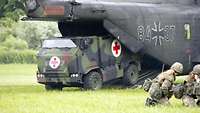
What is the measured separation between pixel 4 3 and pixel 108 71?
6208 mm

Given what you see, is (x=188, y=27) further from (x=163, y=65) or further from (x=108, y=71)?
(x=108, y=71)

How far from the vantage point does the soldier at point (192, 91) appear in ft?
57.2

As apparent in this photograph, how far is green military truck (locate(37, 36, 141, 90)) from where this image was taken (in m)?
24.8

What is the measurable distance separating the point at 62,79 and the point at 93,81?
3.78ft

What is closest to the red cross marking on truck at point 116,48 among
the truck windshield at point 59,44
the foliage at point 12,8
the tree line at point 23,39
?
the truck windshield at point 59,44

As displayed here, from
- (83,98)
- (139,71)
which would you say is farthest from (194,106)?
(139,71)

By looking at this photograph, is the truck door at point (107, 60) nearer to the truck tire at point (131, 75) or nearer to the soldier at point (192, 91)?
the truck tire at point (131, 75)

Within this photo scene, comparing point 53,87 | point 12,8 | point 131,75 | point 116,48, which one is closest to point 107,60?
point 116,48

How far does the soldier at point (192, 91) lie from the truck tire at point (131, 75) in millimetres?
9074

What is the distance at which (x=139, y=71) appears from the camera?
1093 inches

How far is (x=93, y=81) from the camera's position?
2508 cm

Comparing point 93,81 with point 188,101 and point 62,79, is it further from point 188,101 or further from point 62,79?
point 188,101

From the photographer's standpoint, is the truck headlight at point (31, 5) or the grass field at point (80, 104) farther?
the truck headlight at point (31, 5)

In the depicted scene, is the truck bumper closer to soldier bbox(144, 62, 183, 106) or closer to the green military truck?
the green military truck
